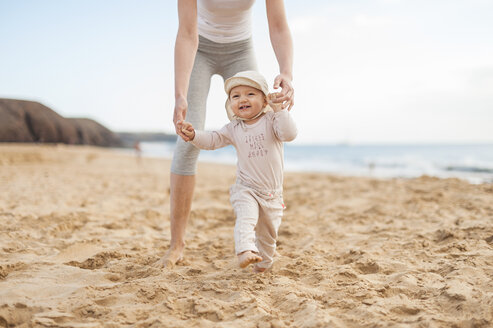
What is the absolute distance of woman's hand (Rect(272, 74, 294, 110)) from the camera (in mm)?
1968

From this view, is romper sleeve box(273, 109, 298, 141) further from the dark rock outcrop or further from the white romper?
the dark rock outcrop

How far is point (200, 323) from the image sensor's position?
1475 millimetres

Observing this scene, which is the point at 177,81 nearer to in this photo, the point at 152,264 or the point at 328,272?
the point at 152,264

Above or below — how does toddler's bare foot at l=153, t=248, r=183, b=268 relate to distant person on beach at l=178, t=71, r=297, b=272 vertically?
below

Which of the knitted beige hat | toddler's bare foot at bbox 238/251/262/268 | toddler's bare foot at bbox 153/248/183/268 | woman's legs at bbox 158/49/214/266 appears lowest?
toddler's bare foot at bbox 153/248/183/268

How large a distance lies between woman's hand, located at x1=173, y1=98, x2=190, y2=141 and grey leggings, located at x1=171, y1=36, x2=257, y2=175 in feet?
1.11

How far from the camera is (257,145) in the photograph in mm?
2062

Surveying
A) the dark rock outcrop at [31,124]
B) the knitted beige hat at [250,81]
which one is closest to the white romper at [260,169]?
the knitted beige hat at [250,81]

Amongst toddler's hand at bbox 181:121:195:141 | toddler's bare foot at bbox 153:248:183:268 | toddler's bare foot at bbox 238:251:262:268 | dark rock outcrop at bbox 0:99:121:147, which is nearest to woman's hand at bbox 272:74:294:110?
toddler's hand at bbox 181:121:195:141

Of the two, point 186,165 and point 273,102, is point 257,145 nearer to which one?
point 273,102

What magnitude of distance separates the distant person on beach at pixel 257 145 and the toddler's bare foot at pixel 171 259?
629 mm

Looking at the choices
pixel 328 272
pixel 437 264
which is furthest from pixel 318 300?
pixel 437 264

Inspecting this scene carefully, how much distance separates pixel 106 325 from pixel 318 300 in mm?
998

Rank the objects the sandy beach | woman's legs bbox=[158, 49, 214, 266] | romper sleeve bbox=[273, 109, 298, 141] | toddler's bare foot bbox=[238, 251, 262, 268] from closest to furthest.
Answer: the sandy beach → toddler's bare foot bbox=[238, 251, 262, 268] → romper sleeve bbox=[273, 109, 298, 141] → woman's legs bbox=[158, 49, 214, 266]
